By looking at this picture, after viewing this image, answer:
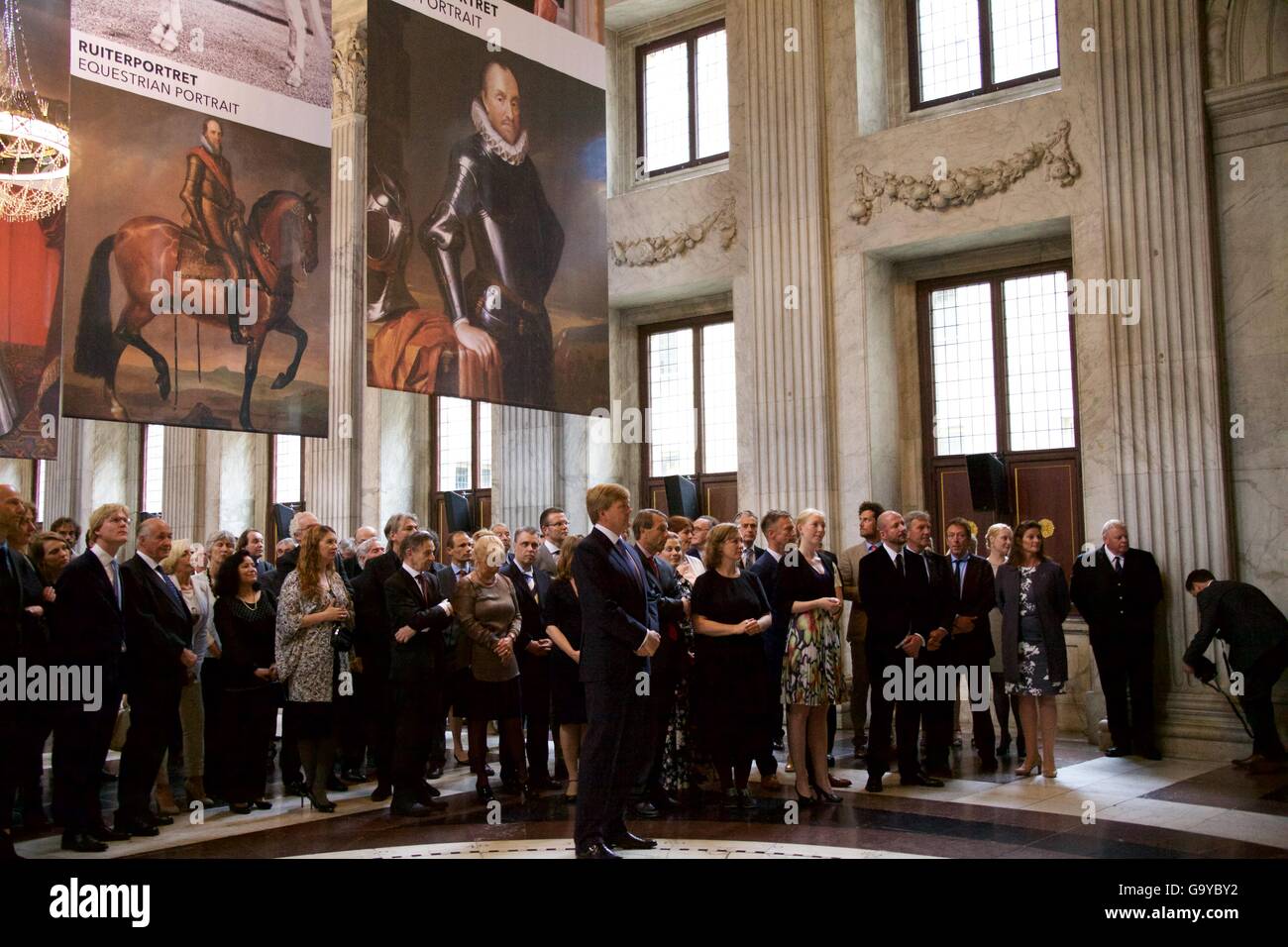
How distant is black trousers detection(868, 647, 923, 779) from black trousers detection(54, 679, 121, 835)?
4.64 metres

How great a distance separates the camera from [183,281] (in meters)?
8.67

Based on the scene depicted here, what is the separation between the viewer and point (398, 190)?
8398 mm

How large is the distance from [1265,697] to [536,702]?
17.2 feet

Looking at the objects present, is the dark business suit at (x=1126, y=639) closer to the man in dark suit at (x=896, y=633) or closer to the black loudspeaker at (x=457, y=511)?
the man in dark suit at (x=896, y=633)

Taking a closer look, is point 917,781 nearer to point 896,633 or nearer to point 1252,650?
point 896,633

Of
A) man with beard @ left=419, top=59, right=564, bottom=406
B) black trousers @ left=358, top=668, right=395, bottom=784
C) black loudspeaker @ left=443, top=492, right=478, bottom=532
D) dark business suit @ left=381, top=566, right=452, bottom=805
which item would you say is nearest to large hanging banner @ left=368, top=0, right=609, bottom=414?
man with beard @ left=419, top=59, right=564, bottom=406

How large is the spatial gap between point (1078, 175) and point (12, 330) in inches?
344

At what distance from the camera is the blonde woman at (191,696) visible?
24.2ft

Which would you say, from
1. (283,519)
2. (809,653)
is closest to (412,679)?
(809,653)

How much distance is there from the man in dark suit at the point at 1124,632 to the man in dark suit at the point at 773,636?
2.83m

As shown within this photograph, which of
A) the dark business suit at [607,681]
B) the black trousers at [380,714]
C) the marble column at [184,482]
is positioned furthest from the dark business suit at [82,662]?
the marble column at [184,482]
